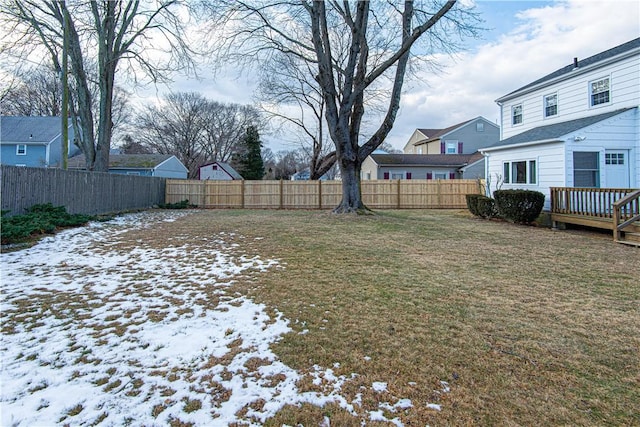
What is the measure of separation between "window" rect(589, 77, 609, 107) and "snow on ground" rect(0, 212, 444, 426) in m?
12.7

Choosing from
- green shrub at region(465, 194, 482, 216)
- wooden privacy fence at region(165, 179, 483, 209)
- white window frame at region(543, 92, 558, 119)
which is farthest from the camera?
wooden privacy fence at region(165, 179, 483, 209)

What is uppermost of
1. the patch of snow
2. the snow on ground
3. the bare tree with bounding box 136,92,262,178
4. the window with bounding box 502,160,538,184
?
the bare tree with bounding box 136,92,262,178

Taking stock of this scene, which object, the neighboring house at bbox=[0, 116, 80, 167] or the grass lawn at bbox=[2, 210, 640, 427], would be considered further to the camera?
the neighboring house at bbox=[0, 116, 80, 167]

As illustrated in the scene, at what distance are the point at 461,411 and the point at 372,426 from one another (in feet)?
1.85

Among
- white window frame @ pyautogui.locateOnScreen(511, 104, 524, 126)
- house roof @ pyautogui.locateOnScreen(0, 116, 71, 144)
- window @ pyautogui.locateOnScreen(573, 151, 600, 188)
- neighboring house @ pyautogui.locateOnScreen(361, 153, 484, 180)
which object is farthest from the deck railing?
house roof @ pyautogui.locateOnScreen(0, 116, 71, 144)

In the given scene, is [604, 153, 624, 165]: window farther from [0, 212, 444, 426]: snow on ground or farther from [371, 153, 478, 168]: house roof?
[371, 153, 478, 168]: house roof

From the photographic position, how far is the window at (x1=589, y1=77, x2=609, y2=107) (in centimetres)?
1082

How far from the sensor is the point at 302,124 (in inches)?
1016

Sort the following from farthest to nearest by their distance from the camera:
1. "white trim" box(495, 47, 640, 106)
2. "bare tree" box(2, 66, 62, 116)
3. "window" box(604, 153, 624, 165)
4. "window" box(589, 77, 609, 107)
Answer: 1. "bare tree" box(2, 66, 62, 116)
2. "window" box(589, 77, 609, 107)
3. "window" box(604, 153, 624, 165)
4. "white trim" box(495, 47, 640, 106)

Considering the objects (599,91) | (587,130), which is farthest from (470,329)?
(599,91)

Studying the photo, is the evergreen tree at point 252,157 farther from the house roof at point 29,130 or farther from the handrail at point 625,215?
the handrail at point 625,215

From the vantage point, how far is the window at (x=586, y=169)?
34.2ft

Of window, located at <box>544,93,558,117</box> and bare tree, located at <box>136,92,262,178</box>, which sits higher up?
bare tree, located at <box>136,92,262,178</box>

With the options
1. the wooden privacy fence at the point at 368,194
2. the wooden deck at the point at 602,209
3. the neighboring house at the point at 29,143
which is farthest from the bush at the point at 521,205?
the neighboring house at the point at 29,143
